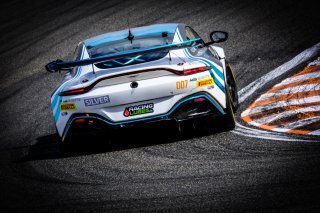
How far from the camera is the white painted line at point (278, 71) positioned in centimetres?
1013

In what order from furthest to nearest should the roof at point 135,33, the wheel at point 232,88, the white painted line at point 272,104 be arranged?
the roof at point 135,33, the wheel at point 232,88, the white painted line at point 272,104

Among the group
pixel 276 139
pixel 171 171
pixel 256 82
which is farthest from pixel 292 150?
pixel 256 82

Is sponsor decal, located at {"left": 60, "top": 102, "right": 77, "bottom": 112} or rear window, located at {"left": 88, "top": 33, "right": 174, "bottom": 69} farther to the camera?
rear window, located at {"left": 88, "top": 33, "right": 174, "bottom": 69}

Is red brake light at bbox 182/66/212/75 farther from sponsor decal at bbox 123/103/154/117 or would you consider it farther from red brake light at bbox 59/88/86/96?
red brake light at bbox 59/88/86/96

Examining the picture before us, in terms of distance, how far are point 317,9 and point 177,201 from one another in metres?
10.9

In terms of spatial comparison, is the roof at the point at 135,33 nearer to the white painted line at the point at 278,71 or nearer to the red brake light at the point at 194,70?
the red brake light at the point at 194,70

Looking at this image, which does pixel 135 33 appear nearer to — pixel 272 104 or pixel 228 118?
pixel 228 118

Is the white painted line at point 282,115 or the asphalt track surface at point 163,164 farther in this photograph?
the white painted line at point 282,115

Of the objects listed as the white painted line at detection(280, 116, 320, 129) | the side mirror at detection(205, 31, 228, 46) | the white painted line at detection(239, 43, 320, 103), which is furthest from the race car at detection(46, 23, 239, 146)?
the white painted line at detection(239, 43, 320, 103)

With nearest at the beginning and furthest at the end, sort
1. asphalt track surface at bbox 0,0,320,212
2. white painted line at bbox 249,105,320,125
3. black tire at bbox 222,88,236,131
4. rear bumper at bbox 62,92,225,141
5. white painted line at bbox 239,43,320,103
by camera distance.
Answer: asphalt track surface at bbox 0,0,320,212, rear bumper at bbox 62,92,225,141, black tire at bbox 222,88,236,131, white painted line at bbox 249,105,320,125, white painted line at bbox 239,43,320,103

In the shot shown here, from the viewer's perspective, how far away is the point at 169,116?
760cm

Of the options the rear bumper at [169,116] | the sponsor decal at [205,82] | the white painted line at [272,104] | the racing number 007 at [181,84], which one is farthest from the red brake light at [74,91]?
the white painted line at [272,104]

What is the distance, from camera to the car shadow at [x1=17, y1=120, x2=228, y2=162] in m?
7.68

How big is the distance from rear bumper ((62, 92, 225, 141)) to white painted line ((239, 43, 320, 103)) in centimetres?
196
